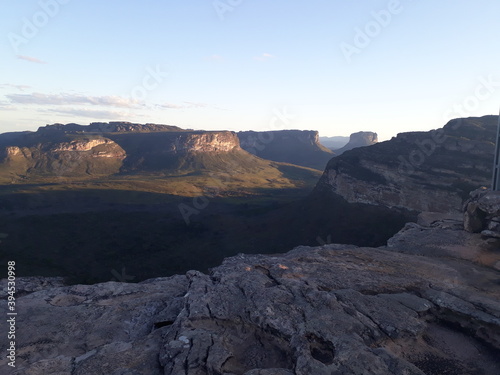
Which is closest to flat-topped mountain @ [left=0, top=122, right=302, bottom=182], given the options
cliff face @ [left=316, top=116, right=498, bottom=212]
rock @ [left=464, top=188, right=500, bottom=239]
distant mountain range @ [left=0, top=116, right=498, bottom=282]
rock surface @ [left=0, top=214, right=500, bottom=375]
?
distant mountain range @ [left=0, top=116, right=498, bottom=282]

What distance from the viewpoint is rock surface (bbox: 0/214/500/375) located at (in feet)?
32.9

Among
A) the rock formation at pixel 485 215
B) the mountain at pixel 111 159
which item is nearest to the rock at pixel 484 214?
the rock formation at pixel 485 215

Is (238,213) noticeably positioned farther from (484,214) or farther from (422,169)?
(484,214)

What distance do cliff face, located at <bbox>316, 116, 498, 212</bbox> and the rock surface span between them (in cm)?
4141

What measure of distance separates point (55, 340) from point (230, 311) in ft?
21.9

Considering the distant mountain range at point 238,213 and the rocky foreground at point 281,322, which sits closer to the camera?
the rocky foreground at point 281,322

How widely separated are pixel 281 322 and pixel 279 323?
0.31 ft

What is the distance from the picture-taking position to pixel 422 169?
59750mm

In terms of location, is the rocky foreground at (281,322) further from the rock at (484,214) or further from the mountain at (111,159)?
the mountain at (111,159)

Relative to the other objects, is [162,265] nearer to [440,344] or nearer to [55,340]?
[55,340]

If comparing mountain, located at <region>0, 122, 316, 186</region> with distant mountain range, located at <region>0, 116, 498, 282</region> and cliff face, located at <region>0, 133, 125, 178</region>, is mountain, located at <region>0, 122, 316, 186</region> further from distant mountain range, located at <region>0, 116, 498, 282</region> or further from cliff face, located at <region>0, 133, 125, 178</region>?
distant mountain range, located at <region>0, 116, 498, 282</region>

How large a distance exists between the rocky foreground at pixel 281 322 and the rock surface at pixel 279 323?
4 centimetres

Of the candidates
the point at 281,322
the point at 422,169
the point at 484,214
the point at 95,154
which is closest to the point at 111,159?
the point at 95,154

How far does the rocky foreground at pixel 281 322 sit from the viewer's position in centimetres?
1002
